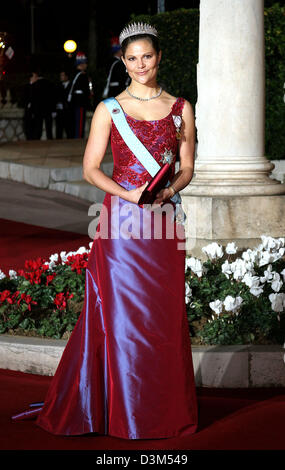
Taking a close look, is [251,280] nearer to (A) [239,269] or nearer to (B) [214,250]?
(A) [239,269]

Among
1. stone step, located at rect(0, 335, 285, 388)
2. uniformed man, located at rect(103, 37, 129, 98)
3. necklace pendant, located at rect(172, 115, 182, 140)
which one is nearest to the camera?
necklace pendant, located at rect(172, 115, 182, 140)

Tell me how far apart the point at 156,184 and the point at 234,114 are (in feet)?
12.2

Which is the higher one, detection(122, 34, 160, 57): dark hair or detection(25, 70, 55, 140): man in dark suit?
detection(25, 70, 55, 140): man in dark suit

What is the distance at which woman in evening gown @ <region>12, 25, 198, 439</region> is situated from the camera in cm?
→ 429

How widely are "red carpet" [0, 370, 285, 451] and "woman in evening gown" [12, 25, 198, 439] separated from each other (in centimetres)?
6

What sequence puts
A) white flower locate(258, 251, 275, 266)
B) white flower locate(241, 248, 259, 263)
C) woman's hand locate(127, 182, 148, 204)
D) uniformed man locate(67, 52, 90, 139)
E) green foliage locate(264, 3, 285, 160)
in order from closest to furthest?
woman's hand locate(127, 182, 148, 204), white flower locate(258, 251, 275, 266), white flower locate(241, 248, 259, 263), green foliage locate(264, 3, 285, 160), uniformed man locate(67, 52, 90, 139)

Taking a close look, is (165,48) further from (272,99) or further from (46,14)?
(46,14)

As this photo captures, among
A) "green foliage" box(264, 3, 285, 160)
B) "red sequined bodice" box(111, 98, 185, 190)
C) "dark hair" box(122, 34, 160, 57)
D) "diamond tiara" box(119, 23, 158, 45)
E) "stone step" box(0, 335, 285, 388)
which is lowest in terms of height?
"stone step" box(0, 335, 285, 388)

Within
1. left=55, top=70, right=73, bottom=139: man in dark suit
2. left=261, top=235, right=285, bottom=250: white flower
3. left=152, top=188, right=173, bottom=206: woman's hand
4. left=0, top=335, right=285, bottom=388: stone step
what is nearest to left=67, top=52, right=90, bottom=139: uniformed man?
left=55, top=70, right=73, bottom=139: man in dark suit

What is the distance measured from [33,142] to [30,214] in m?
5.84

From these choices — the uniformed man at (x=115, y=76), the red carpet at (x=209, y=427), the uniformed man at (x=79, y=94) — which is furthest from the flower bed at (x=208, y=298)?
the uniformed man at (x=79, y=94)

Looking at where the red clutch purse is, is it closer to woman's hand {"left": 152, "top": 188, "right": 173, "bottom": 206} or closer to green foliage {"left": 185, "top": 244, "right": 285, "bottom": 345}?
woman's hand {"left": 152, "top": 188, "right": 173, "bottom": 206}

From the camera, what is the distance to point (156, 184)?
412 centimetres

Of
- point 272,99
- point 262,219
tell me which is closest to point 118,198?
point 262,219
